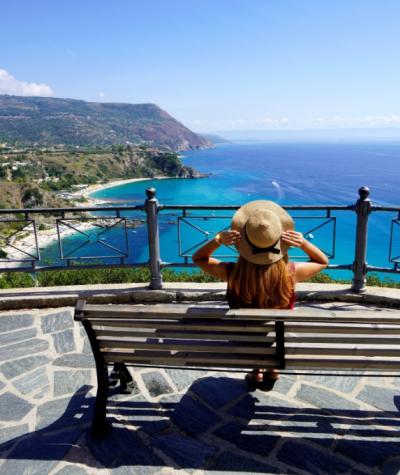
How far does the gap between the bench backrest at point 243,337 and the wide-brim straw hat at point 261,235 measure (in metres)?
0.44

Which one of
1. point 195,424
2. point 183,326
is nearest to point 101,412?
point 195,424

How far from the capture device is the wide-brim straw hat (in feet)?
8.29

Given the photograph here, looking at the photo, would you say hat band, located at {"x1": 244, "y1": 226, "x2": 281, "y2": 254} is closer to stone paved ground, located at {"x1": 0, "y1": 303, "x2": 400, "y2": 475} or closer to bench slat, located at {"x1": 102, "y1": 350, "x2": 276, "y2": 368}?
bench slat, located at {"x1": 102, "y1": 350, "x2": 276, "y2": 368}

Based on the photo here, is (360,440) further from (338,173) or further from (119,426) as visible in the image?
(338,173)

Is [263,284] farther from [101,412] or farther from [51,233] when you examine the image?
[51,233]

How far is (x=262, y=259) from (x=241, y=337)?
0.54 metres

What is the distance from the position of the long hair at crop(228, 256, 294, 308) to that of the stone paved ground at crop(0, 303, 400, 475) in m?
0.85

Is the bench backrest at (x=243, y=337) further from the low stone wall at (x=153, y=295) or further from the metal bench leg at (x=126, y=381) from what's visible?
the low stone wall at (x=153, y=295)

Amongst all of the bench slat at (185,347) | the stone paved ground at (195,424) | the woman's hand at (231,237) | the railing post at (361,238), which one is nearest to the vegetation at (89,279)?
the railing post at (361,238)

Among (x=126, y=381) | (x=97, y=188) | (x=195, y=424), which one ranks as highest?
(x=126, y=381)

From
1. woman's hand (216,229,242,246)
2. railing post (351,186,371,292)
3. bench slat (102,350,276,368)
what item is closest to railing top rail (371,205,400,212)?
railing post (351,186,371,292)

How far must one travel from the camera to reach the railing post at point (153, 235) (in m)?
4.75

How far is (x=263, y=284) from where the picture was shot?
2.64m

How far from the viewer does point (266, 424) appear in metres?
2.71
